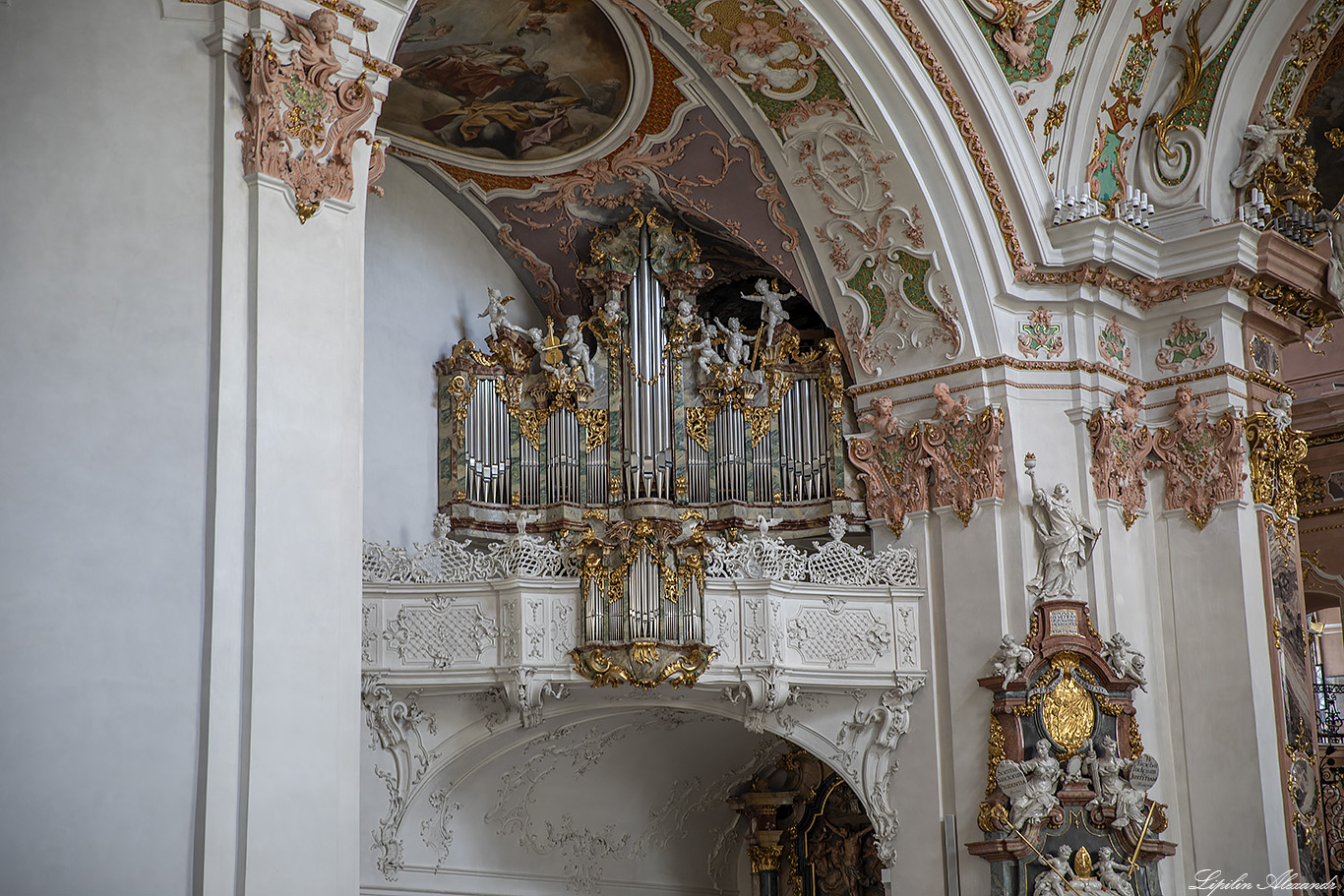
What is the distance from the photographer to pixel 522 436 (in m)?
14.5

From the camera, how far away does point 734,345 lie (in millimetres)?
14773

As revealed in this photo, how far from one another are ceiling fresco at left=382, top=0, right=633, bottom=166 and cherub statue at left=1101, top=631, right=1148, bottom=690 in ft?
21.4

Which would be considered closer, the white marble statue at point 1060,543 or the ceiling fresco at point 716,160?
the white marble statue at point 1060,543

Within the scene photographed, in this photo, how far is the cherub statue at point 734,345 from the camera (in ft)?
48.2

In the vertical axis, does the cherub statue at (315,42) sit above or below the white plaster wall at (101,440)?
above

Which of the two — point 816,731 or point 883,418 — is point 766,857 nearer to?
point 816,731

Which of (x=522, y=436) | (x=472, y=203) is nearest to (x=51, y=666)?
(x=522, y=436)

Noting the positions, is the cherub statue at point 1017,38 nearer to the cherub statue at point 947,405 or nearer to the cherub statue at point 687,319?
the cherub statue at point 947,405

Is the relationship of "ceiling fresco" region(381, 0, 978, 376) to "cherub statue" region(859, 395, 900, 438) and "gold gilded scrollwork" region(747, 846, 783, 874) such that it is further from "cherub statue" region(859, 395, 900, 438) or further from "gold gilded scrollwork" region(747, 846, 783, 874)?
"gold gilded scrollwork" region(747, 846, 783, 874)

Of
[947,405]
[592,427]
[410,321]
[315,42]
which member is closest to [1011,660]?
[947,405]

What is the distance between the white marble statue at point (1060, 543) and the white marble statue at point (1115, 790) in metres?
1.38

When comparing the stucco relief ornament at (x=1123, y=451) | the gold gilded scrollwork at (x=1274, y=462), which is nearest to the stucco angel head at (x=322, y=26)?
the stucco relief ornament at (x=1123, y=451)

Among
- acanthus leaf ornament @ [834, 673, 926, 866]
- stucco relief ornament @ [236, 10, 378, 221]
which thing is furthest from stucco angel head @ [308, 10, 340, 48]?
acanthus leaf ornament @ [834, 673, 926, 866]

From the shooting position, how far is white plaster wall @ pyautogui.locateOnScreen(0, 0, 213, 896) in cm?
695
